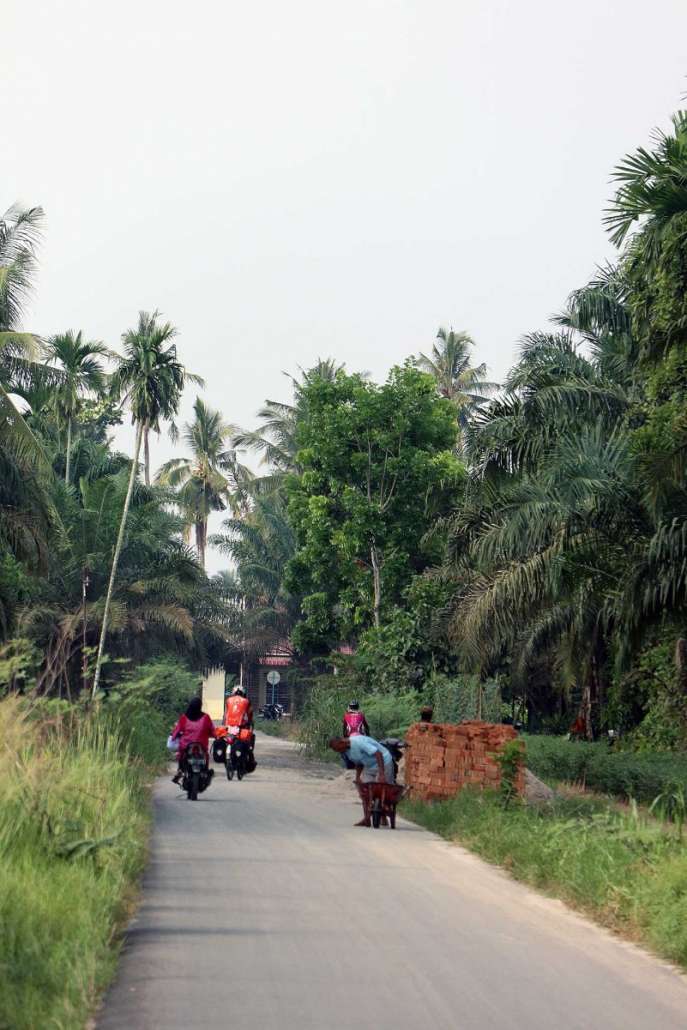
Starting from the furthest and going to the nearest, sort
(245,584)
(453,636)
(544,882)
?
(245,584) → (453,636) → (544,882)

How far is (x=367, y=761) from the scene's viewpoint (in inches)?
755

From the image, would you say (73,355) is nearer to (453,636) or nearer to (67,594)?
(67,594)

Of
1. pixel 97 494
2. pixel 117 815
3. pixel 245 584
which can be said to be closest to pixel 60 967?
pixel 117 815

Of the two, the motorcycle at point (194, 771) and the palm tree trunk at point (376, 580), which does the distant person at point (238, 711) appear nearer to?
the motorcycle at point (194, 771)

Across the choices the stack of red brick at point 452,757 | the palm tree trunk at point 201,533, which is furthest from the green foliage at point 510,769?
the palm tree trunk at point 201,533

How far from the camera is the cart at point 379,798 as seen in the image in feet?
61.8

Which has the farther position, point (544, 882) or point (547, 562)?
point (547, 562)

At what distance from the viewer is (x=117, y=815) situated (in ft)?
43.3

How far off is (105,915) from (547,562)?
1824 centimetres

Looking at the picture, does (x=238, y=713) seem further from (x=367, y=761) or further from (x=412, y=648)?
(x=412, y=648)

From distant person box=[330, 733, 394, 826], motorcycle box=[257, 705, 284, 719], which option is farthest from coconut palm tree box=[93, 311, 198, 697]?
motorcycle box=[257, 705, 284, 719]

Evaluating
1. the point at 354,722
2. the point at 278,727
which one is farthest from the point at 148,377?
the point at 278,727

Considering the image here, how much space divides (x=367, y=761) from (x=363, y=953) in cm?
1009

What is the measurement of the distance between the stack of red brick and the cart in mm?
1427
